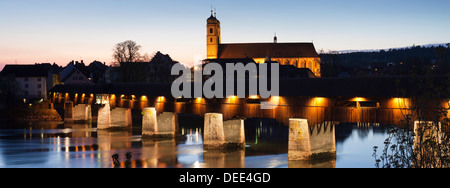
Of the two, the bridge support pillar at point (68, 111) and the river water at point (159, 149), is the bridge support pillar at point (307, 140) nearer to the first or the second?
the river water at point (159, 149)

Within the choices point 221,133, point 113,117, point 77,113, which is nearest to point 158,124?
point 221,133

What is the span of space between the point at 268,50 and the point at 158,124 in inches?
2805

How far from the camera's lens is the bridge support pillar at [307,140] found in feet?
98.0

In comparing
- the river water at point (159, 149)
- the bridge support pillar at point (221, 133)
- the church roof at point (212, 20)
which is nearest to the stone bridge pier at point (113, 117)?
the river water at point (159, 149)

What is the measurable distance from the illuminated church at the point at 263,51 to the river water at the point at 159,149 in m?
54.5

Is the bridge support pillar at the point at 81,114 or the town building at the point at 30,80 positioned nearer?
the bridge support pillar at the point at 81,114

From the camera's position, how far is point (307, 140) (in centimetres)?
2992

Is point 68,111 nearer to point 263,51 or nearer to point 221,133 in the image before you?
point 221,133

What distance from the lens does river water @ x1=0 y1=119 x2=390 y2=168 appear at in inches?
1262
